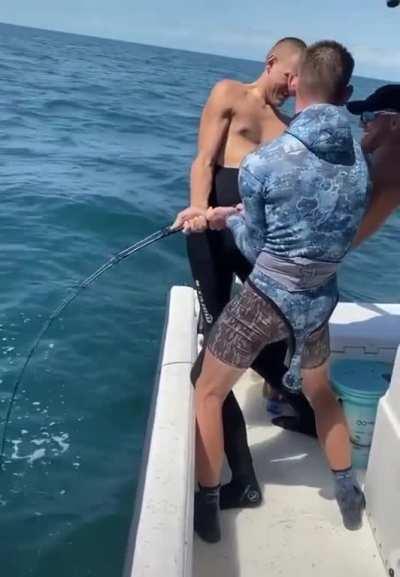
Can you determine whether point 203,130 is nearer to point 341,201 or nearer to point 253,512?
point 341,201

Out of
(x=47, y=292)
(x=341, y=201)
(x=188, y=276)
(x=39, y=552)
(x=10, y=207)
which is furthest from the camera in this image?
(x=10, y=207)

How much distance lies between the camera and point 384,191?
2676mm

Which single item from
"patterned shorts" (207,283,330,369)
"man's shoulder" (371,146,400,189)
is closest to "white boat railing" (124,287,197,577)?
"patterned shorts" (207,283,330,369)

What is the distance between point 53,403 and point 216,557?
7.62 ft

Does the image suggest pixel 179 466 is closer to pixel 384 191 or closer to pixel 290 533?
pixel 290 533

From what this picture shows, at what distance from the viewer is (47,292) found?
6520 millimetres

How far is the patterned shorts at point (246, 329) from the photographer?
2543mm

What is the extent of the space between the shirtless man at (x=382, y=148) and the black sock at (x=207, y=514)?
43.2 inches

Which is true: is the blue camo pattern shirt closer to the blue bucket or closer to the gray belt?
the gray belt

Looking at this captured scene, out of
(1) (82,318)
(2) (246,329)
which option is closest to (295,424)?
(2) (246,329)

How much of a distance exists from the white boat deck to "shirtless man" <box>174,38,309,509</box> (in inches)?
5.1

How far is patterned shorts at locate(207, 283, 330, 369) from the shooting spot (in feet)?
8.34

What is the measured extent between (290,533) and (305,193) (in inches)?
53.7

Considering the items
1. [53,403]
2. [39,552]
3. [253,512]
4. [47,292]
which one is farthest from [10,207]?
[253,512]
